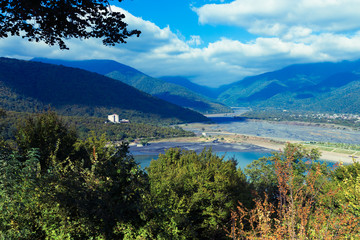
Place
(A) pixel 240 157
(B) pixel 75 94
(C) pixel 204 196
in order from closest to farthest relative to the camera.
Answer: (C) pixel 204 196, (A) pixel 240 157, (B) pixel 75 94

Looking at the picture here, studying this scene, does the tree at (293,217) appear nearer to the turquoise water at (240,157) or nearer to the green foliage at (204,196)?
the green foliage at (204,196)

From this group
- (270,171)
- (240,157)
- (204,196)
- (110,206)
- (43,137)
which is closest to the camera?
(110,206)

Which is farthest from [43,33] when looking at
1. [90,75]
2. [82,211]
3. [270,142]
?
[90,75]

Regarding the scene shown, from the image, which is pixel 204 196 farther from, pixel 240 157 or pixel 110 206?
pixel 240 157

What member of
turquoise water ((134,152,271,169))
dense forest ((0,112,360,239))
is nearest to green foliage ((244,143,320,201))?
dense forest ((0,112,360,239))

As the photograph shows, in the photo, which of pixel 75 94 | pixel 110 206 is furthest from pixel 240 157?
pixel 75 94

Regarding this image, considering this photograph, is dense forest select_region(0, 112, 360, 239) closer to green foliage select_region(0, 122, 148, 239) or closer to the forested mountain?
green foliage select_region(0, 122, 148, 239)

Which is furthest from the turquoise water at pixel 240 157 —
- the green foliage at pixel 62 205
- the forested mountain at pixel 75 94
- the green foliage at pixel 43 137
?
the forested mountain at pixel 75 94

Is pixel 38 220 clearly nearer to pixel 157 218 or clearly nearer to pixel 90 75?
pixel 157 218
